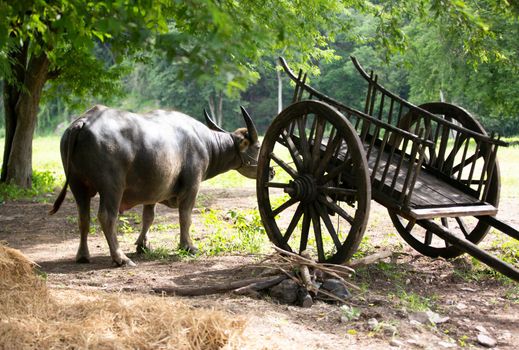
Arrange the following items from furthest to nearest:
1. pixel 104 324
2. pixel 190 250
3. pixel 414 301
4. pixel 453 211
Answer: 1. pixel 190 250
2. pixel 453 211
3. pixel 414 301
4. pixel 104 324

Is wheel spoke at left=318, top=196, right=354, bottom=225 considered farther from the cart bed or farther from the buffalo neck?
the buffalo neck

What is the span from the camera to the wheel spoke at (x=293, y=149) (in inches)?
275

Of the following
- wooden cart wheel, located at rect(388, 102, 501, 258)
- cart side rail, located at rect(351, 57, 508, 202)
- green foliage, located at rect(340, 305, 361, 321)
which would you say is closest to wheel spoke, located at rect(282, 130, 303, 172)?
cart side rail, located at rect(351, 57, 508, 202)

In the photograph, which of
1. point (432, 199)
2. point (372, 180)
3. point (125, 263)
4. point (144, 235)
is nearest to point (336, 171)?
point (372, 180)

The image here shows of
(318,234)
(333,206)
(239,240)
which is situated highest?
(333,206)

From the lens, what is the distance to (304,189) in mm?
6715

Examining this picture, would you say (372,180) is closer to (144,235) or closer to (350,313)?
(350,313)

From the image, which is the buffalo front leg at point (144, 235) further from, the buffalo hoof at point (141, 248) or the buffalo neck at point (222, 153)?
the buffalo neck at point (222, 153)

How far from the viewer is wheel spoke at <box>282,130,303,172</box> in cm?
700

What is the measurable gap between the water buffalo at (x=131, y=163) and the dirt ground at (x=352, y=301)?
617 mm

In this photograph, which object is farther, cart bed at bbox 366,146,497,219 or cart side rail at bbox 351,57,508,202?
cart side rail at bbox 351,57,508,202

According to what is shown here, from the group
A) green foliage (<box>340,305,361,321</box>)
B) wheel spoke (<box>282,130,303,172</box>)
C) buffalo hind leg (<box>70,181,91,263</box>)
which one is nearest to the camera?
green foliage (<box>340,305,361,321</box>)

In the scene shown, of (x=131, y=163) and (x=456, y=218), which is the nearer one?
(x=456, y=218)

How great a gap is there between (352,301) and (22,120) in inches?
435
